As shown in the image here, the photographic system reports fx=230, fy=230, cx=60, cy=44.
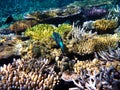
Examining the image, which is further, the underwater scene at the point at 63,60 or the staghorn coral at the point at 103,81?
the underwater scene at the point at 63,60

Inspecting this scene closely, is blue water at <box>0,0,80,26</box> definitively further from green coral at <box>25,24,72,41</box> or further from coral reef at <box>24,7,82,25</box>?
green coral at <box>25,24,72,41</box>

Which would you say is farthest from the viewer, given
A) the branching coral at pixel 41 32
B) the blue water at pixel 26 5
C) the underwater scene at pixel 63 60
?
the blue water at pixel 26 5

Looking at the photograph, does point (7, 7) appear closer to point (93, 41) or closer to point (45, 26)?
point (45, 26)

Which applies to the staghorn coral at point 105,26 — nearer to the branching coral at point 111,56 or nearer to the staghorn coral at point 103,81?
the branching coral at point 111,56

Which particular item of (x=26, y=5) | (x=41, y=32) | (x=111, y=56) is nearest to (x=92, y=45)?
(x=111, y=56)

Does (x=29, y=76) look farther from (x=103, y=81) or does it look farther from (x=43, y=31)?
(x=43, y=31)

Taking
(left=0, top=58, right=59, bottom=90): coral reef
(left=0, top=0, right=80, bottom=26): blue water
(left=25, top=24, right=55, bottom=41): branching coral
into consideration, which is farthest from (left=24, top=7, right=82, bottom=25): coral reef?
(left=0, top=0, right=80, bottom=26): blue water

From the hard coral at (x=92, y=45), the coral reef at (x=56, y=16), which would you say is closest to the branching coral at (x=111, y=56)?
the hard coral at (x=92, y=45)

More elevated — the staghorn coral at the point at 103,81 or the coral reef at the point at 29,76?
the staghorn coral at the point at 103,81

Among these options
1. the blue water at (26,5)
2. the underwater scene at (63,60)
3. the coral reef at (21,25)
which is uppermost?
the underwater scene at (63,60)

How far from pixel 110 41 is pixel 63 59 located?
1.42 meters

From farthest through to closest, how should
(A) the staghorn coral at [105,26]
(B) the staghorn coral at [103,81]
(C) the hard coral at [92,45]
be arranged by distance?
(A) the staghorn coral at [105,26] → (C) the hard coral at [92,45] → (B) the staghorn coral at [103,81]

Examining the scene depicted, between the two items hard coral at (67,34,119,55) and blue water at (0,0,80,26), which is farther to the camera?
blue water at (0,0,80,26)

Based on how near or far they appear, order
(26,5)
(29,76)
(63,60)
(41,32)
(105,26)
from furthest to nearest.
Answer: (26,5) → (105,26) → (41,32) → (63,60) → (29,76)
